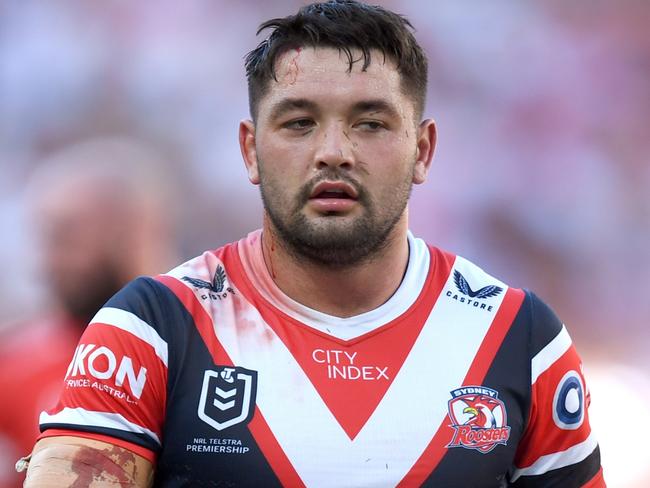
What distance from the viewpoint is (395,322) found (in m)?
2.76

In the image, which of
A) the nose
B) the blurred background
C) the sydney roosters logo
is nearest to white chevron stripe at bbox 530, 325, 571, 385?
the sydney roosters logo

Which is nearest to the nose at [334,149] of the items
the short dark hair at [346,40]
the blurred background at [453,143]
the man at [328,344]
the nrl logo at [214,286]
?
the man at [328,344]

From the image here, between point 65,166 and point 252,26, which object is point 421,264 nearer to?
point 65,166

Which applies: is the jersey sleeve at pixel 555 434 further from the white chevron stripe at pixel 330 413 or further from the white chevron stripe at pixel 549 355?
the white chevron stripe at pixel 330 413

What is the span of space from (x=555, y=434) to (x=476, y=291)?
18.9 inches

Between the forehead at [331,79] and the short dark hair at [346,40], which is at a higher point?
the short dark hair at [346,40]

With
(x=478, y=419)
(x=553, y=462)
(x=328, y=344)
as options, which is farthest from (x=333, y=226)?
(x=553, y=462)

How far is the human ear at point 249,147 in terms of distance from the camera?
2.88 m

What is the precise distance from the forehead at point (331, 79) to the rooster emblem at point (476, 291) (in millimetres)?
556

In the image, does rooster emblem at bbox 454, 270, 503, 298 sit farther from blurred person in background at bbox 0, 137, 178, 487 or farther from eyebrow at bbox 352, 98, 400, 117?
blurred person in background at bbox 0, 137, 178, 487

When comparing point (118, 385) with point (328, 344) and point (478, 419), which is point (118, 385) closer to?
point (328, 344)

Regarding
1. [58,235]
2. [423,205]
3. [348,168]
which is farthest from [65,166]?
[348,168]

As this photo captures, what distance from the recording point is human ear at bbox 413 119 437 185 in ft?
9.61

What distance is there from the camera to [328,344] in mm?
2660
